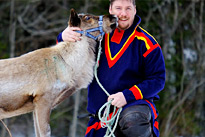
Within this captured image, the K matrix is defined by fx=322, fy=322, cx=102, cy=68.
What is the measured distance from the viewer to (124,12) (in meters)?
4.20

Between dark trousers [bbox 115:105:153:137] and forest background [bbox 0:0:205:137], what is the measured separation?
7007mm

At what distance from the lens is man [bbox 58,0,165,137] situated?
3.84 meters

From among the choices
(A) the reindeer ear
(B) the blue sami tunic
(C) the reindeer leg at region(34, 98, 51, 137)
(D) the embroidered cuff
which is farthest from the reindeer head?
(C) the reindeer leg at region(34, 98, 51, 137)

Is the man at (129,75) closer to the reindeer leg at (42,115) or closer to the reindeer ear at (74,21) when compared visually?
the reindeer ear at (74,21)

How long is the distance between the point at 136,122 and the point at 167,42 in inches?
307

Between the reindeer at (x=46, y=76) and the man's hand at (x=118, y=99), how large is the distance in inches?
19.1

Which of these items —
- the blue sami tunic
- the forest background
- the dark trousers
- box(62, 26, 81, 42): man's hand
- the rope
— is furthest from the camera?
the forest background

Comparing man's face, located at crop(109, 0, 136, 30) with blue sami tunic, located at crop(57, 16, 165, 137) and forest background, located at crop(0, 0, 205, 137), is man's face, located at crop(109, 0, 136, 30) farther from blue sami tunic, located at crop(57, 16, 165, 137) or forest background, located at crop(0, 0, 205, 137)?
forest background, located at crop(0, 0, 205, 137)

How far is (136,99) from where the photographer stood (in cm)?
393

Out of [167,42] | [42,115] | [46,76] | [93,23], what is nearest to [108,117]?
[42,115]

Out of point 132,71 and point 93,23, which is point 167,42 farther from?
point 132,71

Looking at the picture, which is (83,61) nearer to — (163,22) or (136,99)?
(136,99)

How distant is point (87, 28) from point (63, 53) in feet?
1.62

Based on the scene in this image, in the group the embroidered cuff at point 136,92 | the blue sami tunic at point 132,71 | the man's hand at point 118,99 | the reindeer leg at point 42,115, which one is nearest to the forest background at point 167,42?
the blue sami tunic at point 132,71
